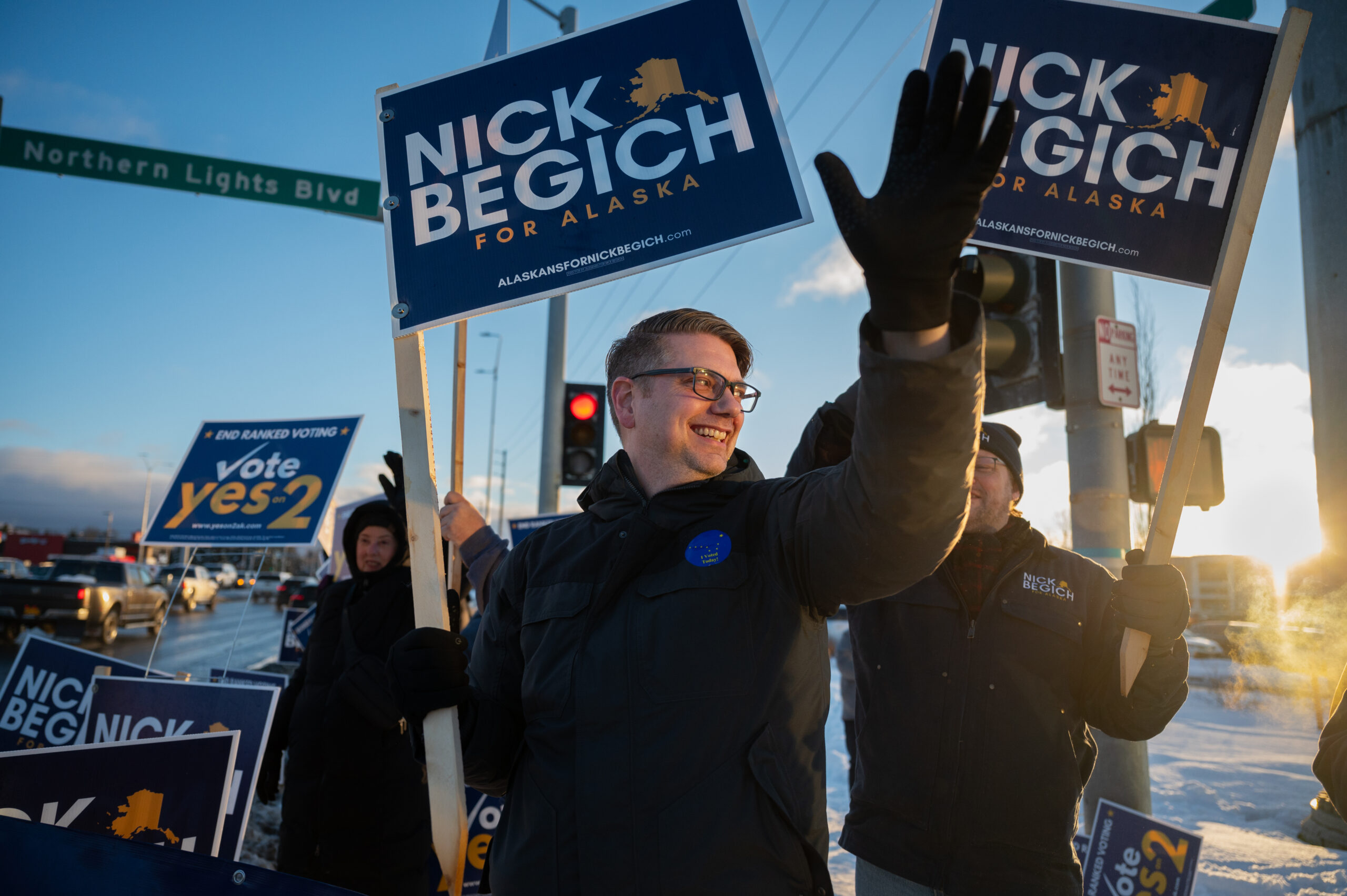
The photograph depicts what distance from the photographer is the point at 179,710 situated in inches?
138

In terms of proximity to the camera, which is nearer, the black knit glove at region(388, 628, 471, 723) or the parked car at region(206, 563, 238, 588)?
the black knit glove at region(388, 628, 471, 723)

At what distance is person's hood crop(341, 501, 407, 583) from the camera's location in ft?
12.8

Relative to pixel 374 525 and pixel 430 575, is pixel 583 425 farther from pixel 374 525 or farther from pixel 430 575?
pixel 430 575

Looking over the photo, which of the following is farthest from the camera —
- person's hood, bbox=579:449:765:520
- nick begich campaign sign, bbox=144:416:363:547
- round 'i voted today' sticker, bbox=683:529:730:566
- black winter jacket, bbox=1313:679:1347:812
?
nick begich campaign sign, bbox=144:416:363:547

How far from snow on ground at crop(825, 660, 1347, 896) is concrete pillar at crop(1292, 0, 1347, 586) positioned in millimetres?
2558

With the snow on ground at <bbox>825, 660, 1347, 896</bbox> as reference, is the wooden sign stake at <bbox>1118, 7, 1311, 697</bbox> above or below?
Answer: above

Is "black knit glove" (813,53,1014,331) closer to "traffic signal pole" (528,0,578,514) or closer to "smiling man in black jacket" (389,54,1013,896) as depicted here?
"smiling man in black jacket" (389,54,1013,896)

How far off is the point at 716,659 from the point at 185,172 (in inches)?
335

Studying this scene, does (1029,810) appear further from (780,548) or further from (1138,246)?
(1138,246)

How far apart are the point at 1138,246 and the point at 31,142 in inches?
375

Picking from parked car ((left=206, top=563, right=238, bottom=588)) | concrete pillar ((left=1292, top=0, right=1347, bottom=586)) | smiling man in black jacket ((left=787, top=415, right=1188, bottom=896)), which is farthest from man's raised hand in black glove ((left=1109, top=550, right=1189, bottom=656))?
parked car ((left=206, top=563, right=238, bottom=588))

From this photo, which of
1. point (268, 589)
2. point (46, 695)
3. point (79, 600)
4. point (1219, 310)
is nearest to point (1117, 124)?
point (1219, 310)

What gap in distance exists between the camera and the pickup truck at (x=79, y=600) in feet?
45.5

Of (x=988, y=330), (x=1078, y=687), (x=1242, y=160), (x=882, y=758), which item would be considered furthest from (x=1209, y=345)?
(x=988, y=330)
